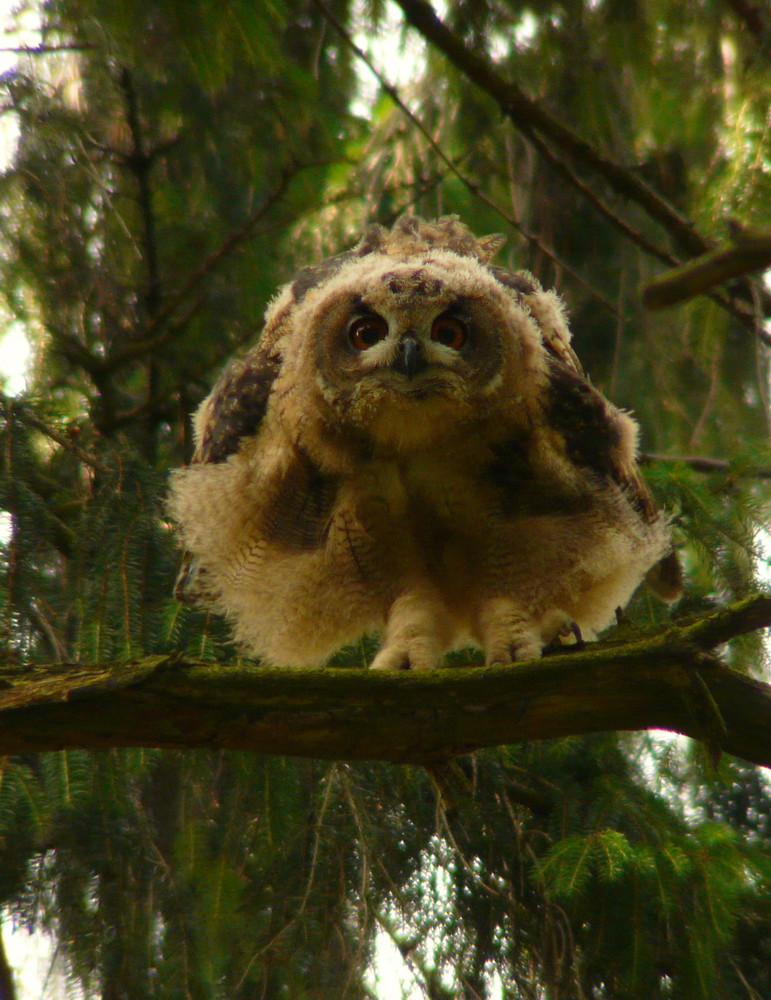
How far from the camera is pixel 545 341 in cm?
287

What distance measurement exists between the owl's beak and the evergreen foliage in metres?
0.55

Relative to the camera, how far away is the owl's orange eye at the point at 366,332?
2660mm

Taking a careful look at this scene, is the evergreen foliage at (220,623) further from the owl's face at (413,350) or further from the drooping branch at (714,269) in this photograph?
the drooping branch at (714,269)

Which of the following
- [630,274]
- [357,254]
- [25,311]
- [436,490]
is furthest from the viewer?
[630,274]

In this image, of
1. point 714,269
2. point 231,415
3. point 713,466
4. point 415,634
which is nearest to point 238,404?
point 231,415

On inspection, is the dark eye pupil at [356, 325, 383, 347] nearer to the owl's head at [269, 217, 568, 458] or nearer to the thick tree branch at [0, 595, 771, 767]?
the owl's head at [269, 217, 568, 458]

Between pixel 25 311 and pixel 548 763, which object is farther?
pixel 25 311

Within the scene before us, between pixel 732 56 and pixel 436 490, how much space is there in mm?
1813

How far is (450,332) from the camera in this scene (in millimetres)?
2646

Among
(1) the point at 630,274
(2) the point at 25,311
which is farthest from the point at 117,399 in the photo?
(1) the point at 630,274

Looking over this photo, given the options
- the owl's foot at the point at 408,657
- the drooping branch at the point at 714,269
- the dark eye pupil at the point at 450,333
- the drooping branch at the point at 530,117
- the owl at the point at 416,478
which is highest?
the drooping branch at the point at 530,117

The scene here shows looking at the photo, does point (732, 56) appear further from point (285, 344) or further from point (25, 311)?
point (25, 311)

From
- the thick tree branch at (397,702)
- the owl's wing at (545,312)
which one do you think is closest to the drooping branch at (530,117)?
the owl's wing at (545,312)

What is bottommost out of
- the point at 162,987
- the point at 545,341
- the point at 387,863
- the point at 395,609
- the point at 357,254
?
the point at 162,987
